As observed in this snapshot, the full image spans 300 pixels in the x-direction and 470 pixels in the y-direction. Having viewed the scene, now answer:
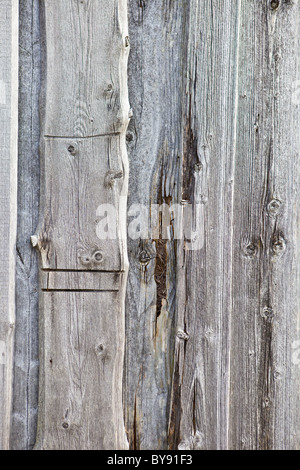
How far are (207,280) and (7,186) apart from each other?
0.75 meters

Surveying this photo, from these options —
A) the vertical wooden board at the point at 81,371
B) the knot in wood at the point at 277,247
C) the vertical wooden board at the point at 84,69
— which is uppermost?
the vertical wooden board at the point at 84,69

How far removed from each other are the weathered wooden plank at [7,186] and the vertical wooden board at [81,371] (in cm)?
11

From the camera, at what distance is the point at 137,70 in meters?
1.44

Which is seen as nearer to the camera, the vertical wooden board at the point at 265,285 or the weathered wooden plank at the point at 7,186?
the weathered wooden plank at the point at 7,186

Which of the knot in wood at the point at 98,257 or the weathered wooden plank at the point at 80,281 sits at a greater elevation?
the knot in wood at the point at 98,257

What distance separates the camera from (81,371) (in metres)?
1.38

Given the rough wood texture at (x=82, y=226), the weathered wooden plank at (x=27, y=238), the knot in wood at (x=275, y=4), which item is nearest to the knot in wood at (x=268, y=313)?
the rough wood texture at (x=82, y=226)

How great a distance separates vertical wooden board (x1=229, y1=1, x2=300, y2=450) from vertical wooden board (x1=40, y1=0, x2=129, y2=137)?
1.54 ft

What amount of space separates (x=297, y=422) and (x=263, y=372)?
22 cm

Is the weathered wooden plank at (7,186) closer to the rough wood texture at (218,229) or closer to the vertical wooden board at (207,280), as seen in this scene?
the rough wood texture at (218,229)

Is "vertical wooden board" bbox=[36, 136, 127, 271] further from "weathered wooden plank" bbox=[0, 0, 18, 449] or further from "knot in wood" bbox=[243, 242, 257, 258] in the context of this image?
"knot in wood" bbox=[243, 242, 257, 258]

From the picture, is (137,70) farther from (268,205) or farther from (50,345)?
(50,345)

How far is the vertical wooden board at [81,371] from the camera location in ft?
4.54
